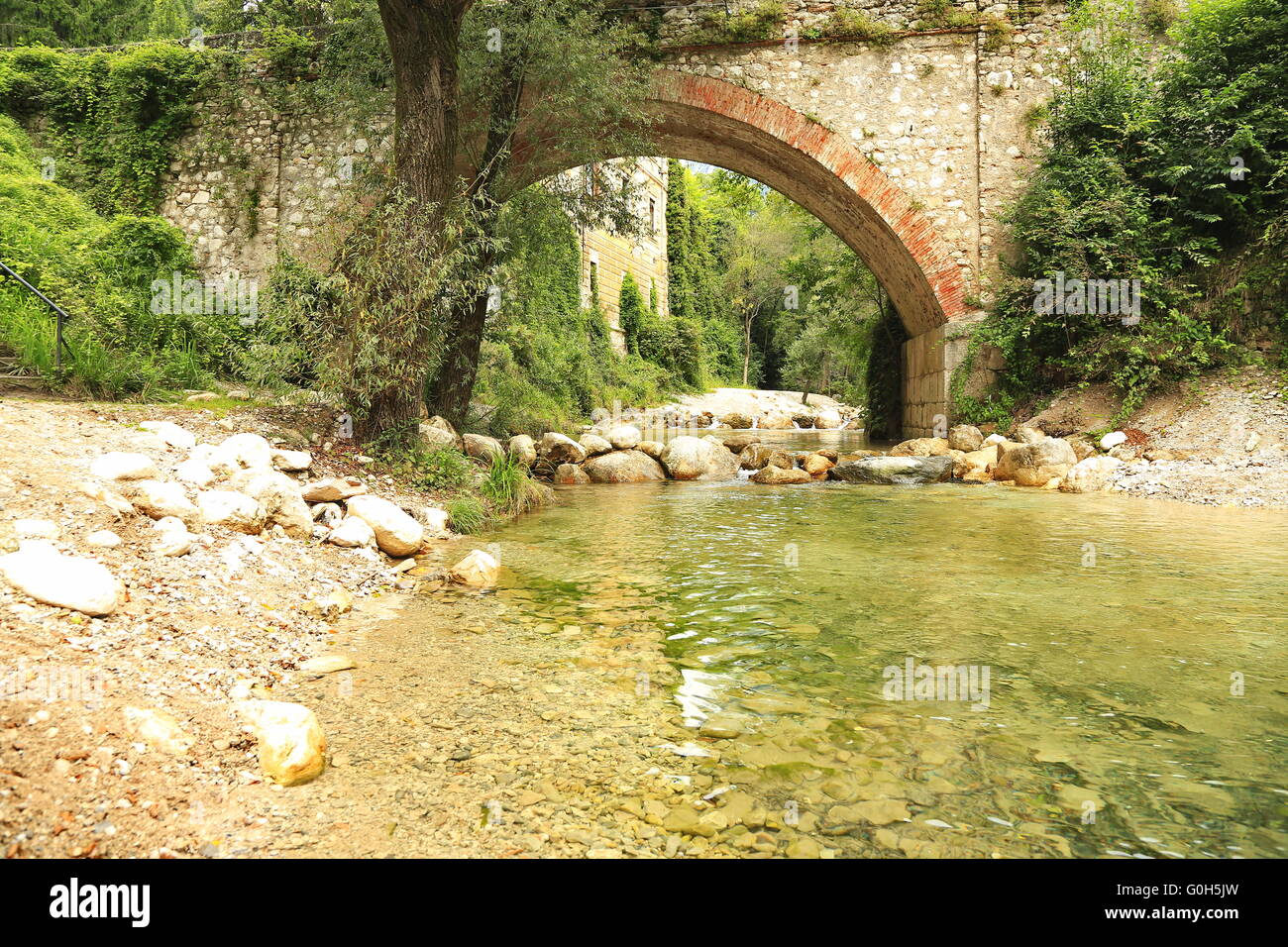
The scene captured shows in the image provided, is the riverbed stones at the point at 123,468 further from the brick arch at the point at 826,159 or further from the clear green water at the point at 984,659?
the brick arch at the point at 826,159

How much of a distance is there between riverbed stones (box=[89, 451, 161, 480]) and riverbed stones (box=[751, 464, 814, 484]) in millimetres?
7405

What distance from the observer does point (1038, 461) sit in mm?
8891

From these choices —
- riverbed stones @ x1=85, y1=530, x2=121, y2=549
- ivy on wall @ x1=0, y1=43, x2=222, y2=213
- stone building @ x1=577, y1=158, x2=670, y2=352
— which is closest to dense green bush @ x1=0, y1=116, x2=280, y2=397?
ivy on wall @ x1=0, y1=43, x2=222, y2=213

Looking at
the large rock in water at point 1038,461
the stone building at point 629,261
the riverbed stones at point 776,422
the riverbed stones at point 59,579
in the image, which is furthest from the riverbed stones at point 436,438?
the riverbed stones at point 776,422

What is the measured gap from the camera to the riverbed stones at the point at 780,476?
9.99 m

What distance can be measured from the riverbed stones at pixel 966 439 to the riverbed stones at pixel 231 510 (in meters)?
9.31

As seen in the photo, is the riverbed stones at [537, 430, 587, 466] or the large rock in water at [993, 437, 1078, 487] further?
the riverbed stones at [537, 430, 587, 466]

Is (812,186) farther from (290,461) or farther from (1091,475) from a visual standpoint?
(290,461)

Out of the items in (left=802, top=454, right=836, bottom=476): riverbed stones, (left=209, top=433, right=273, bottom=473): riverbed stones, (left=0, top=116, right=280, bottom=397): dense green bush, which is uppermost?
(left=0, top=116, right=280, bottom=397): dense green bush

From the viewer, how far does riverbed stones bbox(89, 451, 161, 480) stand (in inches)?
153

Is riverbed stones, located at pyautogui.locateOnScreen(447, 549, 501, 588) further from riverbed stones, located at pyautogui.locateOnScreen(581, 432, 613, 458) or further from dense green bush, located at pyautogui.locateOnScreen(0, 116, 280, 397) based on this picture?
riverbed stones, located at pyautogui.locateOnScreen(581, 432, 613, 458)

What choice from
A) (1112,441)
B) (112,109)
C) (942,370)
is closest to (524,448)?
(942,370)

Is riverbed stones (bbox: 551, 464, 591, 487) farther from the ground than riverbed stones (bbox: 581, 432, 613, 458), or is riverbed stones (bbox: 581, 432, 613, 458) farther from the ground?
riverbed stones (bbox: 581, 432, 613, 458)
